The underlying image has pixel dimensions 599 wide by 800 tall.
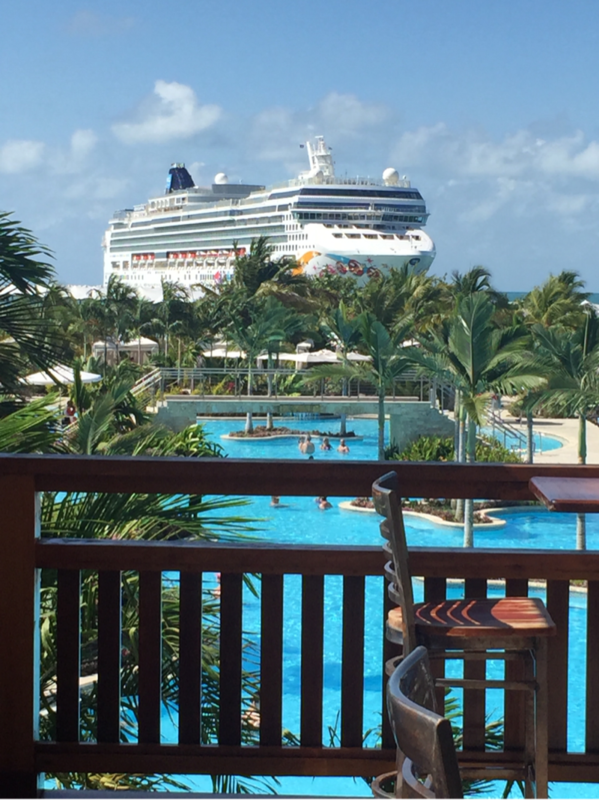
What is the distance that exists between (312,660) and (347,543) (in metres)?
6.67

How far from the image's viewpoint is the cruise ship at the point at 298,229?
212ft

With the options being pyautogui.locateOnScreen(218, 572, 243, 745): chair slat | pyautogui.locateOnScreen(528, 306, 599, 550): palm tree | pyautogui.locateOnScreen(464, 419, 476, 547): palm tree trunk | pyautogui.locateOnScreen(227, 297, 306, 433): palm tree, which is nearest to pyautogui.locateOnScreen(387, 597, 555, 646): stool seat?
pyautogui.locateOnScreen(218, 572, 243, 745): chair slat

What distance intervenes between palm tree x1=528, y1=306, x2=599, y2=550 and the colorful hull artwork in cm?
4635

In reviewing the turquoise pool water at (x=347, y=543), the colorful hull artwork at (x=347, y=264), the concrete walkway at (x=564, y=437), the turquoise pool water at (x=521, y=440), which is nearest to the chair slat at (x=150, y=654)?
the turquoise pool water at (x=347, y=543)

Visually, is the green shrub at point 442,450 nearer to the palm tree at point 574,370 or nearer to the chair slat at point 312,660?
the palm tree at point 574,370

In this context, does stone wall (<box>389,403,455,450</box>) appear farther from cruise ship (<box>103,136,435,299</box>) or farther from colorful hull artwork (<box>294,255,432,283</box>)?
colorful hull artwork (<box>294,255,432,283</box>)

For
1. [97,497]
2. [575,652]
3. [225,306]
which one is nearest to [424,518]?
[575,652]

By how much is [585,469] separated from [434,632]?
1.86 feet

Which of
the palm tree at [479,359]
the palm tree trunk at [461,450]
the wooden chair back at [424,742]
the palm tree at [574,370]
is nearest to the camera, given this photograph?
the wooden chair back at [424,742]

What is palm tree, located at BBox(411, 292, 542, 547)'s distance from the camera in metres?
16.0

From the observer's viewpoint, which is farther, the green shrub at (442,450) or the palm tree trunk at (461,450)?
the green shrub at (442,450)

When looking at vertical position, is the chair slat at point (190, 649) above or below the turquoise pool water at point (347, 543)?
above

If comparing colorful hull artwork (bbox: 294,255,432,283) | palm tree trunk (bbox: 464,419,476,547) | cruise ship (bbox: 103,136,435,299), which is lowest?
palm tree trunk (bbox: 464,419,476,547)

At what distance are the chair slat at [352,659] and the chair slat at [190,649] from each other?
1.10 feet
